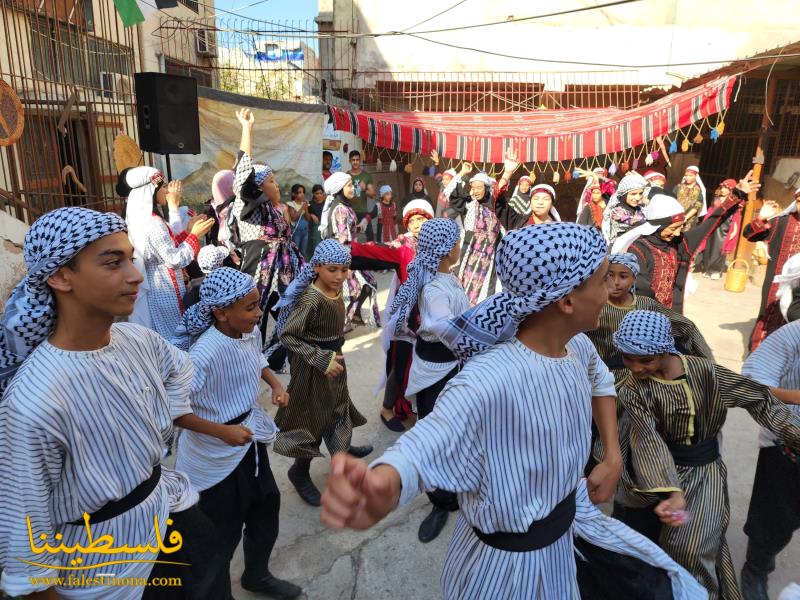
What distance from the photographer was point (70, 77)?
877cm

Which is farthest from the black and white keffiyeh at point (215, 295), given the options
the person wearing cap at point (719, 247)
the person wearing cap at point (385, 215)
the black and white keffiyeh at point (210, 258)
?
the person wearing cap at point (719, 247)

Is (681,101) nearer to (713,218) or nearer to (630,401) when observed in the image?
(713,218)

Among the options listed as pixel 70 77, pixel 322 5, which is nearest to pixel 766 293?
pixel 70 77

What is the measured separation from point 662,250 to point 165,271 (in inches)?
162

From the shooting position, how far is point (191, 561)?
1979 mm

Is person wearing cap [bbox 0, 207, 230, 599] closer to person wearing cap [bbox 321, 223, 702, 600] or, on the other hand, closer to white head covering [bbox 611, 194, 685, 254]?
person wearing cap [bbox 321, 223, 702, 600]

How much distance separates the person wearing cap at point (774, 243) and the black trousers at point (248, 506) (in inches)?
160

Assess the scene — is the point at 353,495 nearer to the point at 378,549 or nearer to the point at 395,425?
the point at 378,549

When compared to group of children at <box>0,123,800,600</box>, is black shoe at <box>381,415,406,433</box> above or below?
below

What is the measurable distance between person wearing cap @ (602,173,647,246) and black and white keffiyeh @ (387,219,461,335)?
3.19 m

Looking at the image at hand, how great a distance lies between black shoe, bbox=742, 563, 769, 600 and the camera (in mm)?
2738

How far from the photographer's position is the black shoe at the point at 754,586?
274cm

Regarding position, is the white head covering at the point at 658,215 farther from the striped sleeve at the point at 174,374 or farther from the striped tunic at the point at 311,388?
the striped sleeve at the point at 174,374

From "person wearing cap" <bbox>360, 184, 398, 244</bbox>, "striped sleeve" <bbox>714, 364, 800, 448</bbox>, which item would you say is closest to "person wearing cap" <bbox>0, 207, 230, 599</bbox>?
"striped sleeve" <bbox>714, 364, 800, 448</bbox>
